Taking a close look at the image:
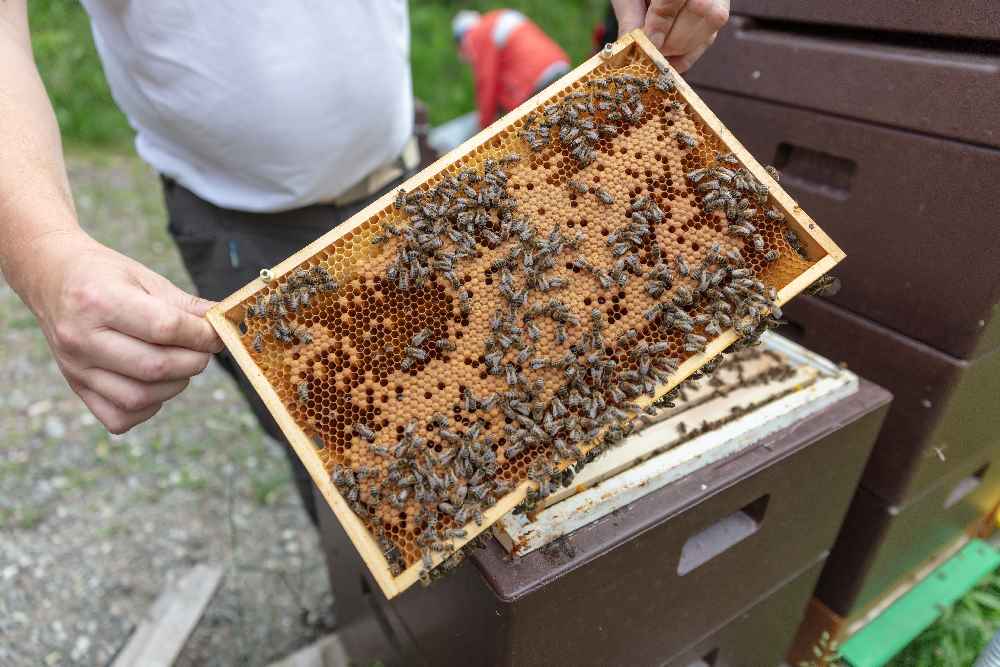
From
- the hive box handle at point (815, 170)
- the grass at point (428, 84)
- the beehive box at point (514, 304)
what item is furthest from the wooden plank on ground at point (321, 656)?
the hive box handle at point (815, 170)

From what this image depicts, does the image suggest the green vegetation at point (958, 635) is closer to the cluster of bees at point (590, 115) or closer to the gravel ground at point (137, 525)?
the cluster of bees at point (590, 115)

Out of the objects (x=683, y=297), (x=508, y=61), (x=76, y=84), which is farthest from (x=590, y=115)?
(x=76, y=84)

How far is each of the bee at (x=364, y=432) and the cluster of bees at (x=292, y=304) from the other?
0.40 ft

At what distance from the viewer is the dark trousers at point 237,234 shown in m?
2.37

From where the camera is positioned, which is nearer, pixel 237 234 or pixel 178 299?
pixel 178 299

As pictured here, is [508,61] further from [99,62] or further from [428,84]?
[99,62]

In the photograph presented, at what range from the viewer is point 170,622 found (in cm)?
284

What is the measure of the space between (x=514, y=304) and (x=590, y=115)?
55 centimetres

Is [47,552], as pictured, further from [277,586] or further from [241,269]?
[241,269]

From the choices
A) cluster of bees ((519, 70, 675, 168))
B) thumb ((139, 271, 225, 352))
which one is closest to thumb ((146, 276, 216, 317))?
thumb ((139, 271, 225, 352))

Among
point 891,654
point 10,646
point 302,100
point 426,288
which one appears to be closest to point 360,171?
point 302,100

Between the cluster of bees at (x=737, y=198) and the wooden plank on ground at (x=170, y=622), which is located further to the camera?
the wooden plank on ground at (x=170, y=622)

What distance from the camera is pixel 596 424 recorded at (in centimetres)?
140

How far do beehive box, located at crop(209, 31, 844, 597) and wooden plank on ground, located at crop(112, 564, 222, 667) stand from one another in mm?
2002
